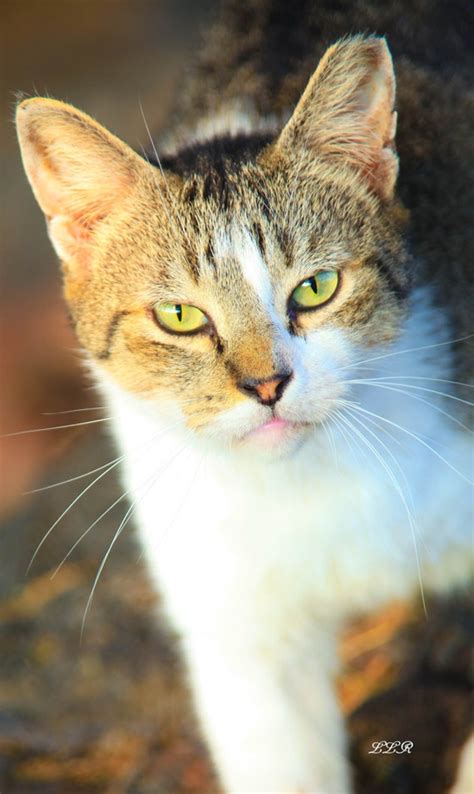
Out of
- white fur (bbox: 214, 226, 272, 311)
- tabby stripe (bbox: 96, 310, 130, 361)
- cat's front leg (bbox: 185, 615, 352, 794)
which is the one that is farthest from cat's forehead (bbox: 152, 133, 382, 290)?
cat's front leg (bbox: 185, 615, 352, 794)

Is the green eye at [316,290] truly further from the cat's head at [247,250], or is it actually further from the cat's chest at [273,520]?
the cat's chest at [273,520]

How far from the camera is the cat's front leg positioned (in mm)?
1247

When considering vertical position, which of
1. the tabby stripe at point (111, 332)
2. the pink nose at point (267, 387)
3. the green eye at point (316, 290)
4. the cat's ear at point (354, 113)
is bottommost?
the pink nose at point (267, 387)

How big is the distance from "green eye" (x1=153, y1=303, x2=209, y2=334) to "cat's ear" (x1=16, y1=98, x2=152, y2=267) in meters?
0.14

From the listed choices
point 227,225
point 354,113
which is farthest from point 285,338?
point 354,113

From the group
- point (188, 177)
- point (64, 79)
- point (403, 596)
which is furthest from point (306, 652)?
point (64, 79)

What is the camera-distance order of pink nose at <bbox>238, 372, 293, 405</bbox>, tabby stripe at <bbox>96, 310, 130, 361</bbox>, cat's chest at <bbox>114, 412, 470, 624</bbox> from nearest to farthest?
pink nose at <bbox>238, 372, 293, 405</bbox>, tabby stripe at <bbox>96, 310, 130, 361</bbox>, cat's chest at <bbox>114, 412, 470, 624</bbox>

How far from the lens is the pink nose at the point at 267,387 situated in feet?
3.15

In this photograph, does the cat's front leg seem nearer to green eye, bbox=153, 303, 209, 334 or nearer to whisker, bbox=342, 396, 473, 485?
whisker, bbox=342, 396, 473, 485

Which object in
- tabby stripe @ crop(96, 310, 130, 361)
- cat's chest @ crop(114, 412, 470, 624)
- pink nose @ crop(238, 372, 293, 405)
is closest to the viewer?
pink nose @ crop(238, 372, 293, 405)

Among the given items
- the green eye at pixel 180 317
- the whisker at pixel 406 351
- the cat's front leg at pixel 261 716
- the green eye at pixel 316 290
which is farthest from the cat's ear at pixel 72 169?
the cat's front leg at pixel 261 716

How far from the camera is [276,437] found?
1031mm

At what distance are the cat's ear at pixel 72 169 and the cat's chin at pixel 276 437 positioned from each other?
308mm

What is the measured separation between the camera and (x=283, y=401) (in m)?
0.98
